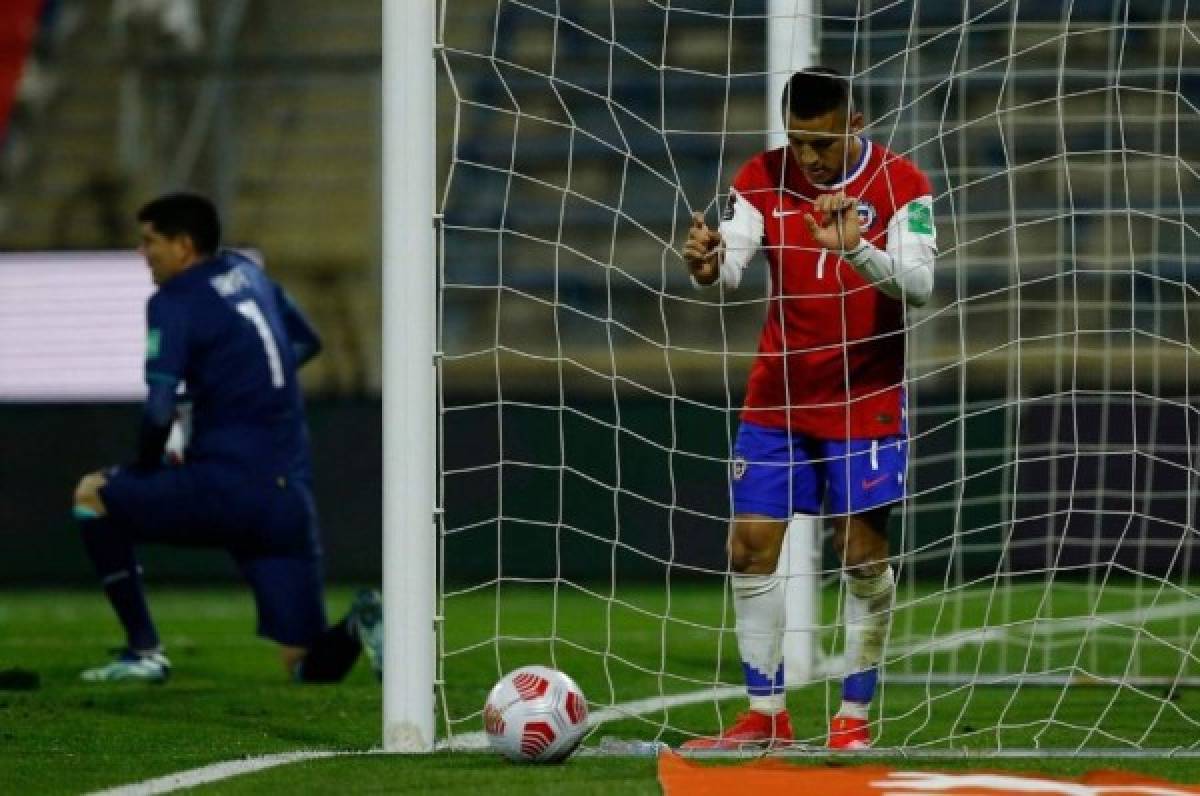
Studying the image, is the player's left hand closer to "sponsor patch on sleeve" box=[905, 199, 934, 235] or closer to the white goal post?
"sponsor patch on sleeve" box=[905, 199, 934, 235]

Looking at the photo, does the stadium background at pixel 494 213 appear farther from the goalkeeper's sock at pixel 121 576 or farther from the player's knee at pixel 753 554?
the player's knee at pixel 753 554

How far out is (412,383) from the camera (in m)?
5.54

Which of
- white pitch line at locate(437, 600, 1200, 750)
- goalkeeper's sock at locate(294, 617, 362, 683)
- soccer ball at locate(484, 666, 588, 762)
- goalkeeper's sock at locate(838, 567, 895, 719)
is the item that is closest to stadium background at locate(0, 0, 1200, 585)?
white pitch line at locate(437, 600, 1200, 750)

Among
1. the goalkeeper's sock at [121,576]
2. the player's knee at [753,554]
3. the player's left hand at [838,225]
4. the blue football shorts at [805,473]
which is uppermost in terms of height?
the player's left hand at [838,225]

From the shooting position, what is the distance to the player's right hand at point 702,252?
5613 mm

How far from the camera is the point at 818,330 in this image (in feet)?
19.6

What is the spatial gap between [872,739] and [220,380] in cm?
305

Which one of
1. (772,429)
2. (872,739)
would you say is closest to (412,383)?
(772,429)

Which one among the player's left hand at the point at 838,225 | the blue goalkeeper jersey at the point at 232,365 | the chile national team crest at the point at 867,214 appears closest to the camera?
the player's left hand at the point at 838,225

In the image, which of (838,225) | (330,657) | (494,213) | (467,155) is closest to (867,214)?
(838,225)

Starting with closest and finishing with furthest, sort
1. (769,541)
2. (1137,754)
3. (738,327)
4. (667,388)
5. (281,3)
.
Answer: (1137,754) < (769,541) < (667,388) < (738,327) < (281,3)

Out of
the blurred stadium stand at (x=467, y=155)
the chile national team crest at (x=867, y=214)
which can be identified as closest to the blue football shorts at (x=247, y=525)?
the chile national team crest at (x=867, y=214)

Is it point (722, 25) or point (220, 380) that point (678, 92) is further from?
point (220, 380)

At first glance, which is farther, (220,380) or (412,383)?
(220,380)
